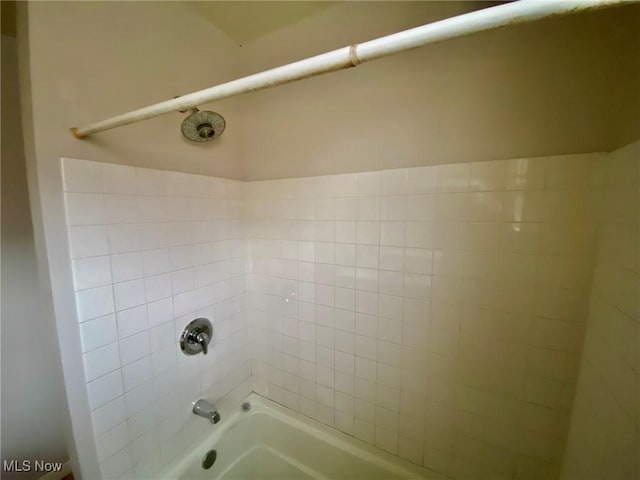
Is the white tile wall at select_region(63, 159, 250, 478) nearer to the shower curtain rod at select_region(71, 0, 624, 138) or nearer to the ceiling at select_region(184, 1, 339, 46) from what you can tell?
the shower curtain rod at select_region(71, 0, 624, 138)

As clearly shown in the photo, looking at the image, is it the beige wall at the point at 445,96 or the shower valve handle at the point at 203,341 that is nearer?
the beige wall at the point at 445,96

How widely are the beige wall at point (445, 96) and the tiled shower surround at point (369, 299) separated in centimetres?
9

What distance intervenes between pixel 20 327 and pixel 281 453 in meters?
1.54

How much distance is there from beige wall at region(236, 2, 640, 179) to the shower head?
0.34 metres

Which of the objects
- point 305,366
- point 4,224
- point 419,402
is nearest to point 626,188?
point 419,402

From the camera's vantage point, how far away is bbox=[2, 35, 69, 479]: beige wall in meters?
1.13

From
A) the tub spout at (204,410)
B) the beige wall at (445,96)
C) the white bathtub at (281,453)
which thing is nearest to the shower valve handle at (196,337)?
the tub spout at (204,410)

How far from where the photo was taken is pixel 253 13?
1202 mm

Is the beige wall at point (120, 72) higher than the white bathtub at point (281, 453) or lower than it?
higher

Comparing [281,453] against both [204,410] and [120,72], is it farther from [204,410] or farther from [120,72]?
[120,72]

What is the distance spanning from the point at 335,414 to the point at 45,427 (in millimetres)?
1587

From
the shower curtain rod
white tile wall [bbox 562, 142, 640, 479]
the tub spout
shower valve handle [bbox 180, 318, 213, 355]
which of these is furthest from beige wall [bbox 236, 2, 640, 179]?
the tub spout

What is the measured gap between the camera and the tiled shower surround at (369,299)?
89cm

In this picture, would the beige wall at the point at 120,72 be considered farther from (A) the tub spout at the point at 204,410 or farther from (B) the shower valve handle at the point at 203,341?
(A) the tub spout at the point at 204,410
